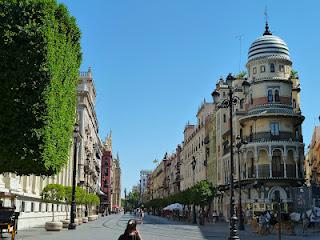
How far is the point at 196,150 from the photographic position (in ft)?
309

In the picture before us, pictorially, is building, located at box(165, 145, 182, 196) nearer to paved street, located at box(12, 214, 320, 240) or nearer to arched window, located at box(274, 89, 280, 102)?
arched window, located at box(274, 89, 280, 102)

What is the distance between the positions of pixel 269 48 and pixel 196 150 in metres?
36.9

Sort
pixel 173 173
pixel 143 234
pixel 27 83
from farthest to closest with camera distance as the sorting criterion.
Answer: pixel 173 173
pixel 143 234
pixel 27 83

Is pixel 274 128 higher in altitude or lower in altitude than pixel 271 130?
higher

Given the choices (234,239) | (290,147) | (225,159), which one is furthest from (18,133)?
(225,159)

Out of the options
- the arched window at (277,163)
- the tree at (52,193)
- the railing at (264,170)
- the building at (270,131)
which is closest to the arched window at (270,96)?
the building at (270,131)

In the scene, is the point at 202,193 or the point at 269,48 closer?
the point at 269,48

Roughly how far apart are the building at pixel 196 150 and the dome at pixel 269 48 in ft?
71.4

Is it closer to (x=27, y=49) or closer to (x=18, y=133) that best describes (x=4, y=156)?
(x=18, y=133)

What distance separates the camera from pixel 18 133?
1867 centimetres

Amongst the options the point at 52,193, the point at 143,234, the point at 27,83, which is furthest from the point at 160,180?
the point at 27,83

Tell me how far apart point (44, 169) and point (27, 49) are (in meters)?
4.92

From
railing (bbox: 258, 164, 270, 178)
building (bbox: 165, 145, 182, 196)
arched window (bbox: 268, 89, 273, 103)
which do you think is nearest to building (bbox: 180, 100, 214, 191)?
building (bbox: 165, 145, 182, 196)

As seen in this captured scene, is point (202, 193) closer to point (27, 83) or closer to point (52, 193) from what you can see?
point (52, 193)
